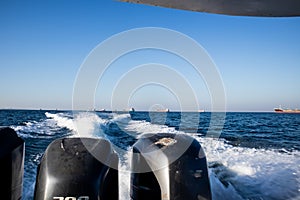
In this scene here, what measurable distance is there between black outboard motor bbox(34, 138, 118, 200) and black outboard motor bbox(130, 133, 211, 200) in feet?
0.76

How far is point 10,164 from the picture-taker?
6.48 ft

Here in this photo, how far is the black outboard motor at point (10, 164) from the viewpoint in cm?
191

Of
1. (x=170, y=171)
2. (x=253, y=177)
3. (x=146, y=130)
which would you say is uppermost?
(x=170, y=171)

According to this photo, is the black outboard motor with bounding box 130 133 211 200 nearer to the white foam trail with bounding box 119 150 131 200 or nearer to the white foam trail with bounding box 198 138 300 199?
the white foam trail with bounding box 119 150 131 200

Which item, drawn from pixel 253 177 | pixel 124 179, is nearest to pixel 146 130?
pixel 253 177

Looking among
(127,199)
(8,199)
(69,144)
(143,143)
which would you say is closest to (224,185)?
(127,199)

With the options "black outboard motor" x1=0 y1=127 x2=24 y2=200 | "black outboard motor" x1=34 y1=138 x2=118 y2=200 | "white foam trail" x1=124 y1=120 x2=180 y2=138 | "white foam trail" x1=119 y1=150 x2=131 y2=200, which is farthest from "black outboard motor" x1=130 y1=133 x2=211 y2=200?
"white foam trail" x1=124 y1=120 x2=180 y2=138

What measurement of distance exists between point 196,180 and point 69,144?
3.53ft

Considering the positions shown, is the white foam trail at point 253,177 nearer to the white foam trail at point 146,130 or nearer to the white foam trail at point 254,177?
the white foam trail at point 254,177

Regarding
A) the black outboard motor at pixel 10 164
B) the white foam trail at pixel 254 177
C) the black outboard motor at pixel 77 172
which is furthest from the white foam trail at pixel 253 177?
the black outboard motor at pixel 10 164

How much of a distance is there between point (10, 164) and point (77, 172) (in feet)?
2.01

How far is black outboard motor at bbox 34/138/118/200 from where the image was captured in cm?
172

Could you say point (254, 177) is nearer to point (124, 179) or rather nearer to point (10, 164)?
point (124, 179)

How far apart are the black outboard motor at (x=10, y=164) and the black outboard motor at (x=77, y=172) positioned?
260 millimetres
